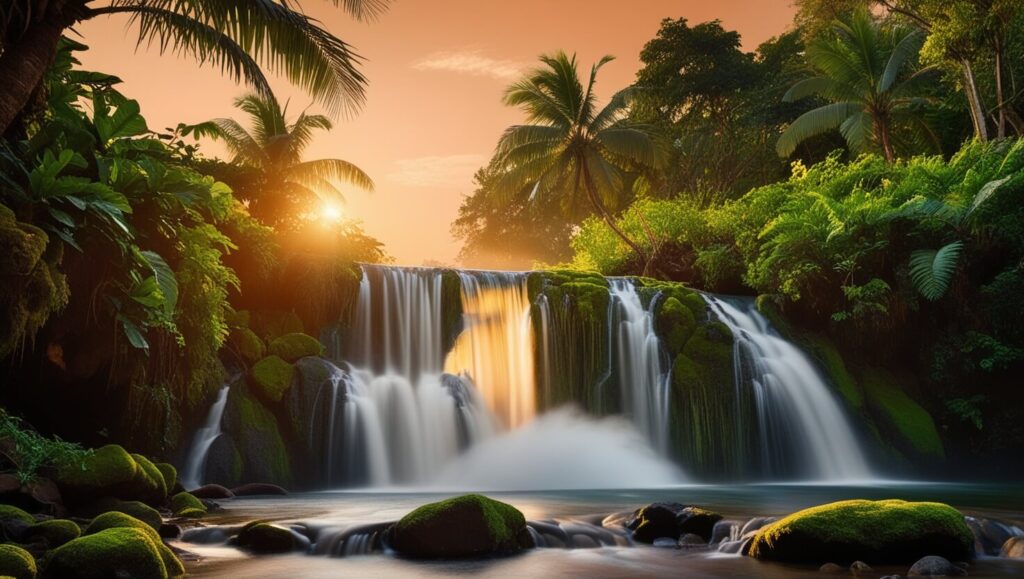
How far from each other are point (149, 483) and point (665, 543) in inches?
211

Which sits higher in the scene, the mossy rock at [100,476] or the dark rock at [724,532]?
the mossy rock at [100,476]

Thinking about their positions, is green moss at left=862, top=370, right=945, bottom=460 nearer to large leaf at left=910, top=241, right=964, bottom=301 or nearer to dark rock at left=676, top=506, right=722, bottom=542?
large leaf at left=910, top=241, right=964, bottom=301

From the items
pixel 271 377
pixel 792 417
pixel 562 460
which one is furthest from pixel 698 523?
pixel 792 417

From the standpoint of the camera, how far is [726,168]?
1254 inches

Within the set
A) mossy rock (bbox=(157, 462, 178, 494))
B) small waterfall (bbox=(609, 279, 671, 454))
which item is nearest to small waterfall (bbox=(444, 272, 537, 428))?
small waterfall (bbox=(609, 279, 671, 454))

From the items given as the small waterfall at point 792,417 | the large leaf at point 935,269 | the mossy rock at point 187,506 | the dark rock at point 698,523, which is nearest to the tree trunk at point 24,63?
the mossy rock at point 187,506

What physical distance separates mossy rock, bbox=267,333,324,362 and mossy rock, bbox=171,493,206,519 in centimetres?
477

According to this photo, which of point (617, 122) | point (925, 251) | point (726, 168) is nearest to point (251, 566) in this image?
point (925, 251)

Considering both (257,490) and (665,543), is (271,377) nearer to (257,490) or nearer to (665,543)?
(257,490)

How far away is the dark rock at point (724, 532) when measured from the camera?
7039mm

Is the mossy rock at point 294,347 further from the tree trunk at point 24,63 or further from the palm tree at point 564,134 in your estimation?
the palm tree at point 564,134

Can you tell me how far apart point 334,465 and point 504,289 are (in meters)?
5.82

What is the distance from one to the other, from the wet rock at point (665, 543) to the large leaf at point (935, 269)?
11021 millimetres

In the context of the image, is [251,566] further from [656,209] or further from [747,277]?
[656,209]
